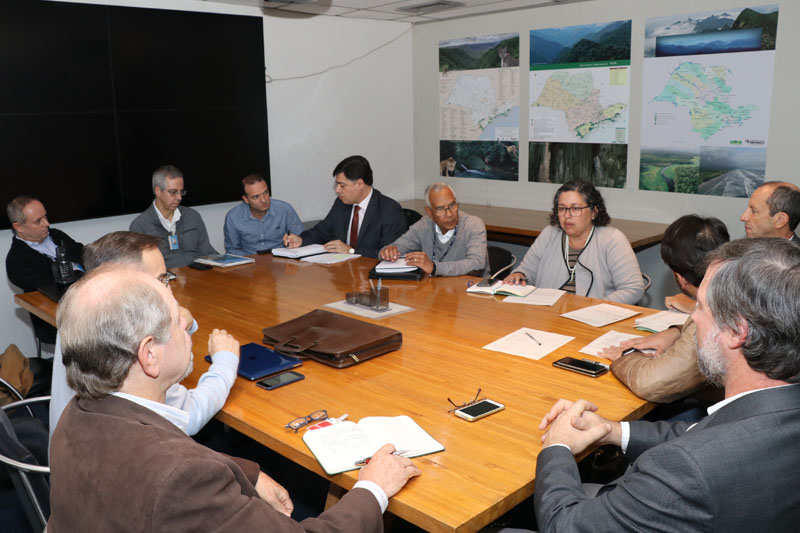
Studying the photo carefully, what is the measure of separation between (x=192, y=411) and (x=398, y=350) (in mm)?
866

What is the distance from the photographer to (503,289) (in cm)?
339

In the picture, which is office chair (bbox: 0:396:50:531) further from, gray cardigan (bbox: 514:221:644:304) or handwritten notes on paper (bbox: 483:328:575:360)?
gray cardigan (bbox: 514:221:644:304)

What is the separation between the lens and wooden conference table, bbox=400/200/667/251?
4.94 meters

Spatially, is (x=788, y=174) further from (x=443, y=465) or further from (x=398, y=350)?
(x=443, y=465)

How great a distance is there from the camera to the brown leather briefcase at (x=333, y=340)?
7.93 ft

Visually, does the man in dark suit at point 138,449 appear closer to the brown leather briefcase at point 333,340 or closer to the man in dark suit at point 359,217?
the brown leather briefcase at point 333,340

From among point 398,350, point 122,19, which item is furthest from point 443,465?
point 122,19

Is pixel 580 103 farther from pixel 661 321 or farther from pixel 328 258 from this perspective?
pixel 661 321

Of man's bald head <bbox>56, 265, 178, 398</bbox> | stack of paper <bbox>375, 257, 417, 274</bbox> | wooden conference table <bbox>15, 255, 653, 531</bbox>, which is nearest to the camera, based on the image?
man's bald head <bbox>56, 265, 178, 398</bbox>

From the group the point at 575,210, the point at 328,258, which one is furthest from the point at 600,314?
the point at 328,258

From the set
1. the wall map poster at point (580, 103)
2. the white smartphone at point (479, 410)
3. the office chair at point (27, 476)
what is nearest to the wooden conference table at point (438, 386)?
the white smartphone at point (479, 410)

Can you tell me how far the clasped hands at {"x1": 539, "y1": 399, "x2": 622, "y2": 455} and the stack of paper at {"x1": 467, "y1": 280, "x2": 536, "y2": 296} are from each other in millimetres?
1453

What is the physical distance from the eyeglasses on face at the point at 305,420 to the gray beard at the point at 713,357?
3.49 ft

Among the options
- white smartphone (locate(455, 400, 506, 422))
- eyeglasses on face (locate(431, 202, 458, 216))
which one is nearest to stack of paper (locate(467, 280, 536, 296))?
eyeglasses on face (locate(431, 202, 458, 216))
